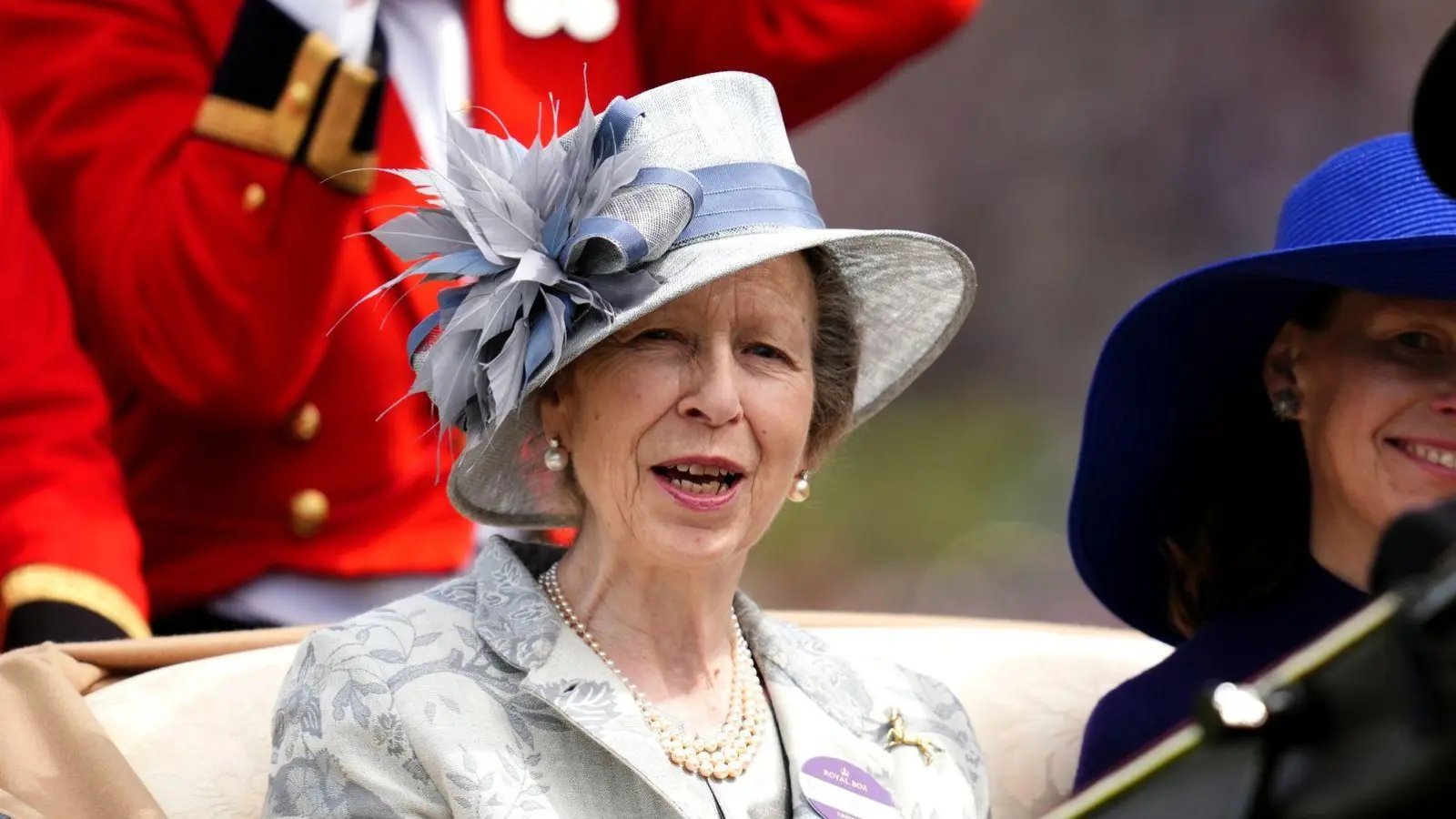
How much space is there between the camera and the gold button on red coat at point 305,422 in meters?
2.62

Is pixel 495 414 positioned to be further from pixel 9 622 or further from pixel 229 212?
pixel 9 622

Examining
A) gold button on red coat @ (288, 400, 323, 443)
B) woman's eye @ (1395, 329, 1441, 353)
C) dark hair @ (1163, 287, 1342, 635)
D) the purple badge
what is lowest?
the purple badge

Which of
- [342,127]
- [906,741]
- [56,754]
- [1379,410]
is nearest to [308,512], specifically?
[342,127]

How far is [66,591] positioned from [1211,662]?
1550 millimetres

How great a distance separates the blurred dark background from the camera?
4.17m

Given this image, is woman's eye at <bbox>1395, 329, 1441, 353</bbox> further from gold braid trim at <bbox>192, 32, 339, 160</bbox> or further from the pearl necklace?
gold braid trim at <bbox>192, 32, 339, 160</bbox>

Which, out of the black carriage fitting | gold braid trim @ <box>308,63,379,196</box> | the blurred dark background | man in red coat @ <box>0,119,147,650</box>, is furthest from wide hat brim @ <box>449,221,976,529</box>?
the blurred dark background

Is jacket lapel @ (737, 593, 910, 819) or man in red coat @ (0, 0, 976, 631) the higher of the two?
man in red coat @ (0, 0, 976, 631)

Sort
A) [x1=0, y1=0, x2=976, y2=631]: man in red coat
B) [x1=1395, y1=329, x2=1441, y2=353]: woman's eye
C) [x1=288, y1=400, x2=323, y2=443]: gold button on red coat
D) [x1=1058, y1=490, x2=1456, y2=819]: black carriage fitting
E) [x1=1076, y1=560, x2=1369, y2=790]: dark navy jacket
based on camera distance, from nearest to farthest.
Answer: [x1=1058, y1=490, x2=1456, y2=819]: black carriage fitting
[x1=1395, y1=329, x2=1441, y2=353]: woman's eye
[x1=1076, y1=560, x2=1369, y2=790]: dark navy jacket
[x1=0, y1=0, x2=976, y2=631]: man in red coat
[x1=288, y1=400, x2=323, y2=443]: gold button on red coat

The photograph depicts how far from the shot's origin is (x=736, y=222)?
1.93 metres

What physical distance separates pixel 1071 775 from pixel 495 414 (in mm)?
1065

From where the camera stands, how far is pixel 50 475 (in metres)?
2.40

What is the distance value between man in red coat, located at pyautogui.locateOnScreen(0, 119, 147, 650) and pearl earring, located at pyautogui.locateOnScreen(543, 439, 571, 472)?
78 centimetres

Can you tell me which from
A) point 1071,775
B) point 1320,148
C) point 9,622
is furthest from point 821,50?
point 1320,148
